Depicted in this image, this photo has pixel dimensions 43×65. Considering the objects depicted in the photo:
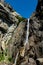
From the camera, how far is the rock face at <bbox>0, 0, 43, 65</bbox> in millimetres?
35938

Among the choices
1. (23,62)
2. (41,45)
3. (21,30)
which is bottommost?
(23,62)

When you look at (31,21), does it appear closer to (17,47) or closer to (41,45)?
(17,47)

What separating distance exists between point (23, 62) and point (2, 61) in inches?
215

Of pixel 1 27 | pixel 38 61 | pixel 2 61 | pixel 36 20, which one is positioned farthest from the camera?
pixel 1 27

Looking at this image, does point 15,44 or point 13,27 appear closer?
point 15,44

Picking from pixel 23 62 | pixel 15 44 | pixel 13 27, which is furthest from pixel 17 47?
pixel 13 27

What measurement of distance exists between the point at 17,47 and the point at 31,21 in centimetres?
736

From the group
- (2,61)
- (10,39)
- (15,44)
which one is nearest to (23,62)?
(2,61)

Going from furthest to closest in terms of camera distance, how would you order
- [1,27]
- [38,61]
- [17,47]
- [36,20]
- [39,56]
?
1. [1,27]
2. [36,20]
3. [17,47]
4. [39,56]
5. [38,61]

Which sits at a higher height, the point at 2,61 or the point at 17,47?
the point at 17,47

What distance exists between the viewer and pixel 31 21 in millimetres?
46312

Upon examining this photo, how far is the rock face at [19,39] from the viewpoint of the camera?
35.9 meters

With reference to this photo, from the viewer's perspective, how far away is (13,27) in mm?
52469

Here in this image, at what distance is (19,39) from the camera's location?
44.4 m
